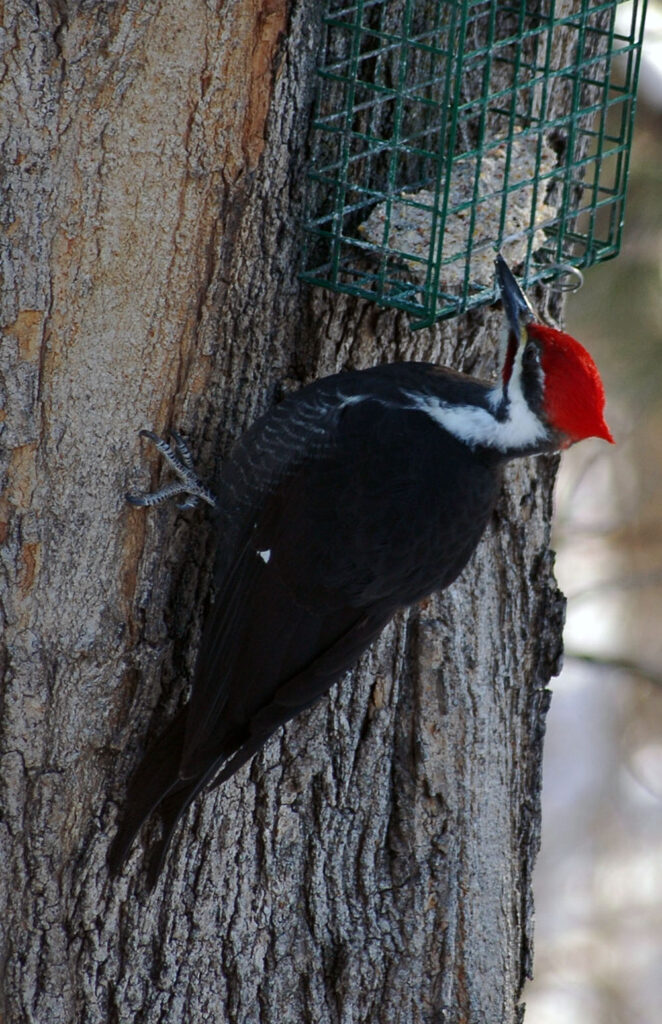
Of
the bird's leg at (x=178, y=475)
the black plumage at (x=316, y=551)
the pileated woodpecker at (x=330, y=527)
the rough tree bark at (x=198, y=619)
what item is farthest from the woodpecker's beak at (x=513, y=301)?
the bird's leg at (x=178, y=475)

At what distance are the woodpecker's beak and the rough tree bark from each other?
331mm

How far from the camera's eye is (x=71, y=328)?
91.2 inches

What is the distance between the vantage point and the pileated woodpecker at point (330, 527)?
244cm

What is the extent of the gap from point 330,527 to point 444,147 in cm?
77

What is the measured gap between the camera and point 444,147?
2492 millimetres

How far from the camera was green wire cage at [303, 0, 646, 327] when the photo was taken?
2463mm

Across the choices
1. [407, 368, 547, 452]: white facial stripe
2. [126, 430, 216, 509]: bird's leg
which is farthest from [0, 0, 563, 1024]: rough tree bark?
[407, 368, 547, 452]: white facial stripe

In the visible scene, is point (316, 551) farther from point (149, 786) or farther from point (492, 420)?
point (149, 786)

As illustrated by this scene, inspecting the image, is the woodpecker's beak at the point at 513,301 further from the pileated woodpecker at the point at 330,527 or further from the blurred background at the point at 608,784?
the blurred background at the point at 608,784

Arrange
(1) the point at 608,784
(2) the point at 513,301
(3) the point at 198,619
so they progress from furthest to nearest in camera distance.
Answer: (1) the point at 608,784, (3) the point at 198,619, (2) the point at 513,301

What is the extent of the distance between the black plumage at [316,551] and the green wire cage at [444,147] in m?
0.23

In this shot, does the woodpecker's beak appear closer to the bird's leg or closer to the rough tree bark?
the rough tree bark

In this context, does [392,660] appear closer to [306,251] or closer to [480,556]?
[480,556]

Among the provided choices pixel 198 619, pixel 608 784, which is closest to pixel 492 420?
pixel 198 619
